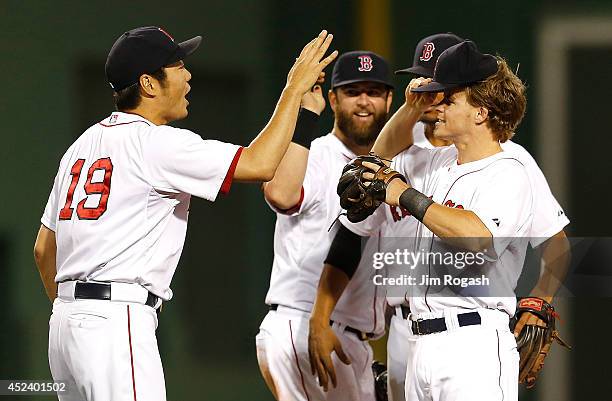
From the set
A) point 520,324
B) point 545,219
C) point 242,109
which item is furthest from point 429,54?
point 242,109

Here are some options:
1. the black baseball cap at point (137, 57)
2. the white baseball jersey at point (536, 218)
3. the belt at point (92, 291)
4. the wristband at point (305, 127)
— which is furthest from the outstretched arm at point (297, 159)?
the belt at point (92, 291)

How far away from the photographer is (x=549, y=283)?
115 inches

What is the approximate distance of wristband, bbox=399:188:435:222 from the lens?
2279 mm

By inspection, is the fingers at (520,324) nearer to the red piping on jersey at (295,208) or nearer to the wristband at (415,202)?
the wristband at (415,202)

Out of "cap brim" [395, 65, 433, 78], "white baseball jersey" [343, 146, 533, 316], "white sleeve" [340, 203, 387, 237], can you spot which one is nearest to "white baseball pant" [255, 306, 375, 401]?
"white sleeve" [340, 203, 387, 237]

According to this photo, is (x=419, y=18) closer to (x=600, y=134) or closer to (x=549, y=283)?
(x=600, y=134)

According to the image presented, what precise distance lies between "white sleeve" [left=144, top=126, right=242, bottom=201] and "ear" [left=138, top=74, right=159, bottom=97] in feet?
0.58

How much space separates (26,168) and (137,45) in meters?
2.52

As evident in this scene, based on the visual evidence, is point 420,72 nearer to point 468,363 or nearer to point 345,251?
point 345,251

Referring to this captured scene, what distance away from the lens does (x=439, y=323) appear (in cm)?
235

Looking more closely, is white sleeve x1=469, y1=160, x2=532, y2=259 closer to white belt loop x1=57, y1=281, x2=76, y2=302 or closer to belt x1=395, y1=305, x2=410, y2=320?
belt x1=395, y1=305, x2=410, y2=320

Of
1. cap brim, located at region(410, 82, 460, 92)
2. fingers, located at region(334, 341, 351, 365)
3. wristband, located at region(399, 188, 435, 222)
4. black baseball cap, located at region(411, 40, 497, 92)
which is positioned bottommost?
fingers, located at region(334, 341, 351, 365)

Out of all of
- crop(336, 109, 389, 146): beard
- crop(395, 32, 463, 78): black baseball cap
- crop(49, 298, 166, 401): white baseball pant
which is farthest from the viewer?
crop(336, 109, 389, 146): beard

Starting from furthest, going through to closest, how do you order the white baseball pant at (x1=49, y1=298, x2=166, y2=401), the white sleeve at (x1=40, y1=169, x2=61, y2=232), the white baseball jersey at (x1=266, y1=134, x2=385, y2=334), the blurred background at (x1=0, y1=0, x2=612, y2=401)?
1. the blurred background at (x1=0, y1=0, x2=612, y2=401)
2. the white baseball jersey at (x1=266, y1=134, x2=385, y2=334)
3. the white sleeve at (x1=40, y1=169, x2=61, y2=232)
4. the white baseball pant at (x1=49, y1=298, x2=166, y2=401)
